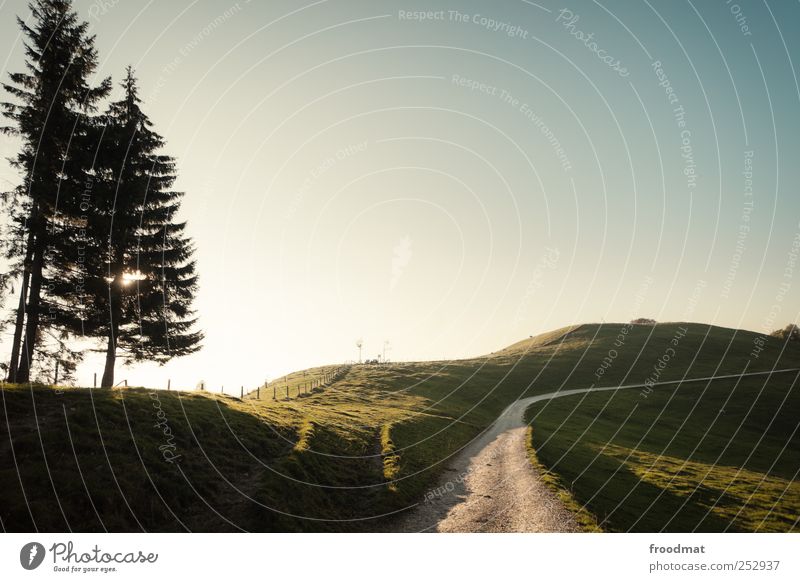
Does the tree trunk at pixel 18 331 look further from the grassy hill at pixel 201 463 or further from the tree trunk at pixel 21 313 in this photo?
the grassy hill at pixel 201 463

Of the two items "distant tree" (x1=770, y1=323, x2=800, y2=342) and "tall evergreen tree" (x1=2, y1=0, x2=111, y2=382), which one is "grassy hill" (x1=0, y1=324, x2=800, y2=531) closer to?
"tall evergreen tree" (x1=2, y1=0, x2=111, y2=382)

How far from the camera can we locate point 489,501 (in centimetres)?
1992

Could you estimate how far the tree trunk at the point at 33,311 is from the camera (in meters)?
21.2

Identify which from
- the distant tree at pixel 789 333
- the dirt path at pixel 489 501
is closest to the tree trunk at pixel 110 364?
the dirt path at pixel 489 501

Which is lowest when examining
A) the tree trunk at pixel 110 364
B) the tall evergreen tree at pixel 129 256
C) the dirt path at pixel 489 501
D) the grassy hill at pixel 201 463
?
the dirt path at pixel 489 501

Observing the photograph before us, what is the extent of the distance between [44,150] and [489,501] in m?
31.4

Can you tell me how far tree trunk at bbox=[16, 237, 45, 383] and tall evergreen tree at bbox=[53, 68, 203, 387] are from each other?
3.63 feet

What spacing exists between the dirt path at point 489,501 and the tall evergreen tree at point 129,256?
74.4ft

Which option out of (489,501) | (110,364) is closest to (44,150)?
(110,364)

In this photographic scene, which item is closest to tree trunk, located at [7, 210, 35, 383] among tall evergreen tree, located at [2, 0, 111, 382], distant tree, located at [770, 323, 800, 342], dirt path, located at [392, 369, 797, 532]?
tall evergreen tree, located at [2, 0, 111, 382]

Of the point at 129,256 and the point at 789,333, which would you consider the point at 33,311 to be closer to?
the point at 129,256

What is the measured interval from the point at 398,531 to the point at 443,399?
159ft

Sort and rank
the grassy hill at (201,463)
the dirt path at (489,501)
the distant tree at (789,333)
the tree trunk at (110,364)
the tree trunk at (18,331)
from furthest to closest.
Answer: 1. the distant tree at (789,333)
2. the tree trunk at (110,364)
3. the tree trunk at (18,331)
4. the dirt path at (489,501)
5. the grassy hill at (201,463)
